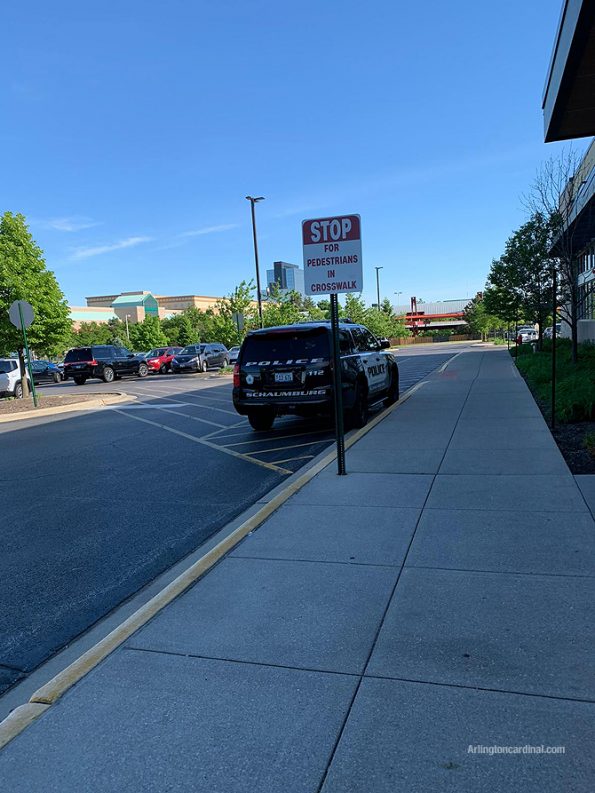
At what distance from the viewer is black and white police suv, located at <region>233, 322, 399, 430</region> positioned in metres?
9.99

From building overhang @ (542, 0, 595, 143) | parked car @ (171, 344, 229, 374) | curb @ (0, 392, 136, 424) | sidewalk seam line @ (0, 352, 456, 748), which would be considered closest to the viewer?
sidewalk seam line @ (0, 352, 456, 748)

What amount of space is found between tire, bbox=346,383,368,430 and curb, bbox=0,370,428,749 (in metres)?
4.18

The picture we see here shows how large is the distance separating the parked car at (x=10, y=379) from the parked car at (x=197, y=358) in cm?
1219

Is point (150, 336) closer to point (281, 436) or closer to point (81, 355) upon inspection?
point (81, 355)

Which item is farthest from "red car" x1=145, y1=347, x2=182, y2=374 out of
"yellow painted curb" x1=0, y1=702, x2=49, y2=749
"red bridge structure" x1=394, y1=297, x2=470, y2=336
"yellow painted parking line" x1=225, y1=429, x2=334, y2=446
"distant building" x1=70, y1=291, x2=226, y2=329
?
"distant building" x1=70, y1=291, x2=226, y2=329

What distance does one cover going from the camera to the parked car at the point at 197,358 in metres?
35.8

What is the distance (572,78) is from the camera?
7.74 meters

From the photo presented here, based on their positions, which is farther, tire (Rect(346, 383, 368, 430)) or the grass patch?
tire (Rect(346, 383, 368, 430))

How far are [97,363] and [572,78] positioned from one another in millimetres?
27587

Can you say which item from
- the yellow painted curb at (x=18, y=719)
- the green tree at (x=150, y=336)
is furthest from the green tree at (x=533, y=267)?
the green tree at (x=150, y=336)

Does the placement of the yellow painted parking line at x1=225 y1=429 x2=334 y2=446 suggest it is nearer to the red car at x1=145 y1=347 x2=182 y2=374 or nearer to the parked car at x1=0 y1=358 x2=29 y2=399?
the parked car at x1=0 y1=358 x2=29 y2=399

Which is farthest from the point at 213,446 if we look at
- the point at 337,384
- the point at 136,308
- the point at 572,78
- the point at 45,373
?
the point at 136,308

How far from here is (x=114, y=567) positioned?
484 cm

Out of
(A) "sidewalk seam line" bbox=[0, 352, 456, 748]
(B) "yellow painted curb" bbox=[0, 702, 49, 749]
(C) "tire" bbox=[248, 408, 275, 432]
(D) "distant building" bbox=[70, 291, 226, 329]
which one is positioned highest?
(D) "distant building" bbox=[70, 291, 226, 329]
